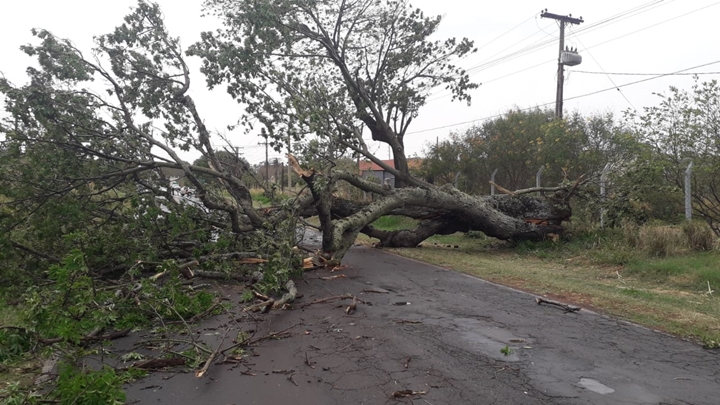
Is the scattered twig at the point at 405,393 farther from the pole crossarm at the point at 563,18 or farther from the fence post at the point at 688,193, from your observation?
the pole crossarm at the point at 563,18

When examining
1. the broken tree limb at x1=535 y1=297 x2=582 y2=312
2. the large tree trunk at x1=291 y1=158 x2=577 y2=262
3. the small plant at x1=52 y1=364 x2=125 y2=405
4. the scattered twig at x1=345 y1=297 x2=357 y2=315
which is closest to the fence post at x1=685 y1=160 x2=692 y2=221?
the large tree trunk at x1=291 y1=158 x2=577 y2=262

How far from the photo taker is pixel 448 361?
500cm

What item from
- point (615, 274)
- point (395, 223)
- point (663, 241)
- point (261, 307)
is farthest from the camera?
point (395, 223)

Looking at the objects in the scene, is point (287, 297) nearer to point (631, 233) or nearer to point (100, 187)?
point (100, 187)

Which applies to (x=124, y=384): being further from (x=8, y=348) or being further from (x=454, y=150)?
(x=454, y=150)

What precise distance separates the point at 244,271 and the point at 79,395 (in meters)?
5.67

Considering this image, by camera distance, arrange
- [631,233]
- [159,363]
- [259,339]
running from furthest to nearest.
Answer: [631,233] < [259,339] < [159,363]

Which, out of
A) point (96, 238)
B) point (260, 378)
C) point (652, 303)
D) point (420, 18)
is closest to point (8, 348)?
point (260, 378)

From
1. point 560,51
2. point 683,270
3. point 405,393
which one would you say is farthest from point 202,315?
point 560,51

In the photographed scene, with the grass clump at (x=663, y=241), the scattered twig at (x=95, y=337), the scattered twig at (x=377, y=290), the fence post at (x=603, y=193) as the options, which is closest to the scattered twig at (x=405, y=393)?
the scattered twig at (x=95, y=337)

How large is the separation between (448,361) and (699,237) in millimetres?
7580

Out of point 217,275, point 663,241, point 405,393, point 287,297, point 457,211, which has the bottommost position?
point 405,393

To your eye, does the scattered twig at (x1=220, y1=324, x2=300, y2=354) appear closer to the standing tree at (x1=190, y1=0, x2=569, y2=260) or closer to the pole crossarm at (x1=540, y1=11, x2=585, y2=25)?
the standing tree at (x1=190, y1=0, x2=569, y2=260)

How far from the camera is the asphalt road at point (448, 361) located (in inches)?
167
